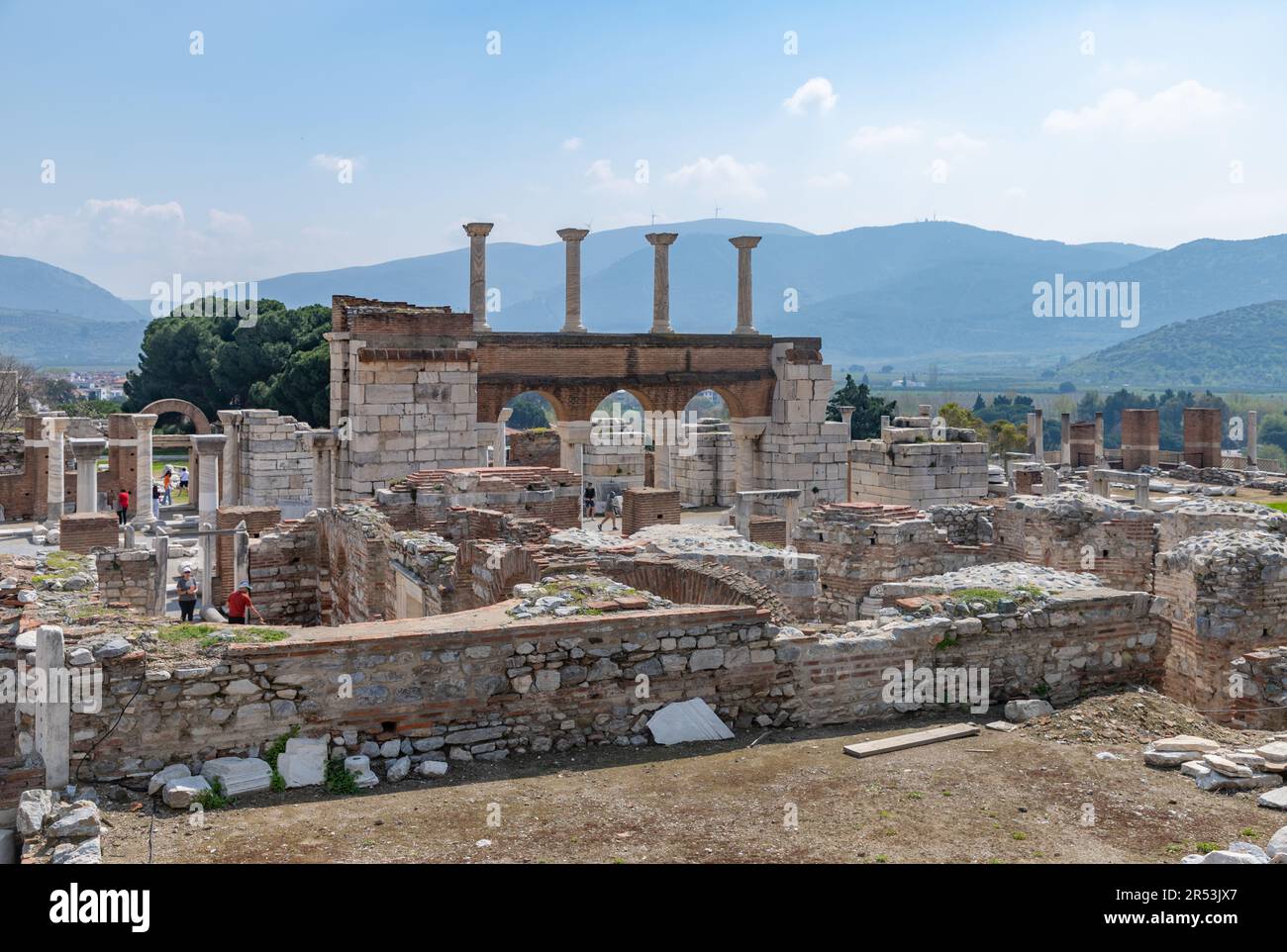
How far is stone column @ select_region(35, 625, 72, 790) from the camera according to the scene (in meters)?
6.87

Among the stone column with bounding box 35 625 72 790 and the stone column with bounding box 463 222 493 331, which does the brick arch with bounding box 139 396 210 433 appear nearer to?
A: the stone column with bounding box 463 222 493 331

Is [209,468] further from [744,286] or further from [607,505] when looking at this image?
[744,286]

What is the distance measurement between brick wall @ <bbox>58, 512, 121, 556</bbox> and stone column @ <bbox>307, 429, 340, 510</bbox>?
6.13m

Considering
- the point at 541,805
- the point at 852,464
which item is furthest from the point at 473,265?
the point at 541,805

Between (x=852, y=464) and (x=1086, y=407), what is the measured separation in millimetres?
132489

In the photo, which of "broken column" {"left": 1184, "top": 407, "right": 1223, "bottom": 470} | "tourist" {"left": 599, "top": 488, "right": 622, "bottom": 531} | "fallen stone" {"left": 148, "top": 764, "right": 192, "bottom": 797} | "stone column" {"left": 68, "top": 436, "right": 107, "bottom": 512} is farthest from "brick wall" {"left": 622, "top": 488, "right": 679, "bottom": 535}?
"broken column" {"left": 1184, "top": 407, "right": 1223, "bottom": 470}

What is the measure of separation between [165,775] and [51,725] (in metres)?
0.68

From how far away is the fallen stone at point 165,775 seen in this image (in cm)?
703

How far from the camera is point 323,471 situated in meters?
→ 28.6

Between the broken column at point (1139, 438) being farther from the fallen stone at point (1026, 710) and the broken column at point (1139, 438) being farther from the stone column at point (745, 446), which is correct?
the fallen stone at point (1026, 710)

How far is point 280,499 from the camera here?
101 feet

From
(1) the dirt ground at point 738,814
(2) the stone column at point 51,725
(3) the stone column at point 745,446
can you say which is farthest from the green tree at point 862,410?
(2) the stone column at point 51,725

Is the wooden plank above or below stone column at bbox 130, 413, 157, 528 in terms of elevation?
below

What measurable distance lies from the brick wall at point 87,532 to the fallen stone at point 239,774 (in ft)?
51.1
